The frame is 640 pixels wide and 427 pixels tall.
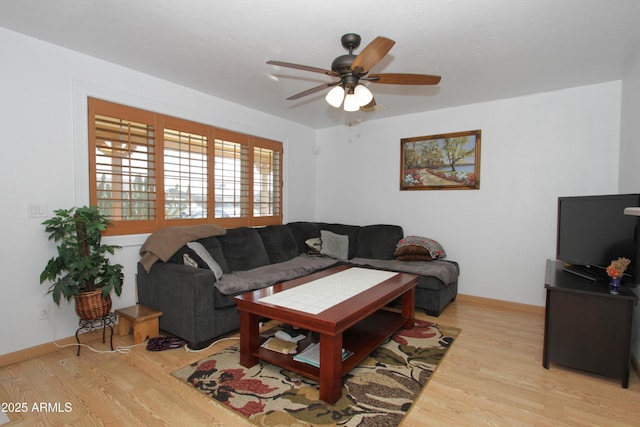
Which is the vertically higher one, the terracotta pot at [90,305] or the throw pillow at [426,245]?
the throw pillow at [426,245]

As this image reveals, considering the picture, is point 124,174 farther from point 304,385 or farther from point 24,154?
point 304,385

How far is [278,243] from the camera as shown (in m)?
4.09

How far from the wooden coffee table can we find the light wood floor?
44 cm

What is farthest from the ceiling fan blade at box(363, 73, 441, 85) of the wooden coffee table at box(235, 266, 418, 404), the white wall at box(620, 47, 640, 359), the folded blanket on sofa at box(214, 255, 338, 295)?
the folded blanket on sofa at box(214, 255, 338, 295)

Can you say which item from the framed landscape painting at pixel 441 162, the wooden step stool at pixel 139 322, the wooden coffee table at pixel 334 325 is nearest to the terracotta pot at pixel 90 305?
the wooden step stool at pixel 139 322

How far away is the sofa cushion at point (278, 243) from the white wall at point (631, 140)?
10.9ft

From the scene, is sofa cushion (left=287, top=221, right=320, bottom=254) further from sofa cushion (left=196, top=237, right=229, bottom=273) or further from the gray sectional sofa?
sofa cushion (left=196, top=237, right=229, bottom=273)

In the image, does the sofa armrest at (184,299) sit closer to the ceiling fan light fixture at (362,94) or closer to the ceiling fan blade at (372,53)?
the ceiling fan light fixture at (362,94)

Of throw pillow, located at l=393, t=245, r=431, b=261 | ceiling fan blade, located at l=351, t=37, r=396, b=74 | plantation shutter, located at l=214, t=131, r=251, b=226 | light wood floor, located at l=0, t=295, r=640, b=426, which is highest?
ceiling fan blade, located at l=351, t=37, r=396, b=74

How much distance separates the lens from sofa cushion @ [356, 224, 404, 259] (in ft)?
13.9

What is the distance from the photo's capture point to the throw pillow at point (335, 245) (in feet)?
14.2

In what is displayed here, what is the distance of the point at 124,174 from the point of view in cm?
296

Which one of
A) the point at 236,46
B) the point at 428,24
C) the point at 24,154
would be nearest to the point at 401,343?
the point at 428,24


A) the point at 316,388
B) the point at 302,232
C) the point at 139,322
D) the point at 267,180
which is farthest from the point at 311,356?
the point at 267,180
